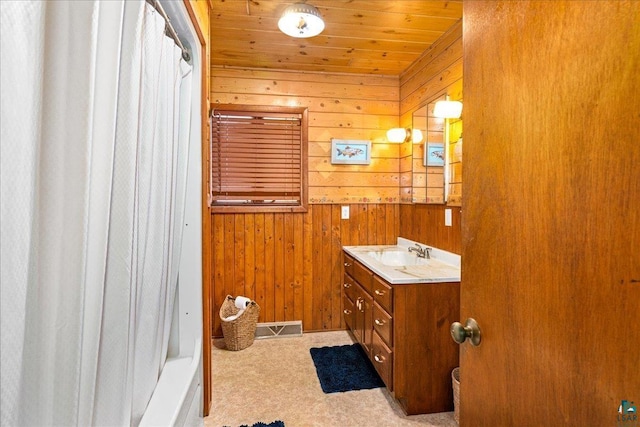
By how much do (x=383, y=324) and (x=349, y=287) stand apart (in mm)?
849

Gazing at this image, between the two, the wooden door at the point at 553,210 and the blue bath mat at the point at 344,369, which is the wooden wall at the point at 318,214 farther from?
the wooden door at the point at 553,210

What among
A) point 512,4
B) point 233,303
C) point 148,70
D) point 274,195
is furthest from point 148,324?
point 274,195

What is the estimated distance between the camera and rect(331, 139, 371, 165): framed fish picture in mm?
3094

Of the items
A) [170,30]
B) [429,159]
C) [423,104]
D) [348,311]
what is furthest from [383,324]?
[170,30]

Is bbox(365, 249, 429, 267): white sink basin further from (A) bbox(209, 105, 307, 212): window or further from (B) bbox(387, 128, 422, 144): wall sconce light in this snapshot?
(B) bbox(387, 128, 422, 144): wall sconce light

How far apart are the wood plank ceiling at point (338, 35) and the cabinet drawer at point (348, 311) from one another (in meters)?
2.15

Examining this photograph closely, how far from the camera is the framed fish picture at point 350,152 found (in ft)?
10.2

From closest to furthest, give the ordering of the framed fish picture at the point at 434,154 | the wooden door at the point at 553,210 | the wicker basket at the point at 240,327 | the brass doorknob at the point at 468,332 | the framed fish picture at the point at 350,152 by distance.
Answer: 1. the wooden door at the point at 553,210
2. the brass doorknob at the point at 468,332
3. the framed fish picture at the point at 434,154
4. the wicker basket at the point at 240,327
5. the framed fish picture at the point at 350,152

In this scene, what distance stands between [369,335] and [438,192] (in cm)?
120

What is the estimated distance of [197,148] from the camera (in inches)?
65.2

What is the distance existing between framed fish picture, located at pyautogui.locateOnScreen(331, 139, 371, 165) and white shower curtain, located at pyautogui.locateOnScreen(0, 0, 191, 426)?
2.19 m

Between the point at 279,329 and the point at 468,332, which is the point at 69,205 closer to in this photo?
the point at 468,332

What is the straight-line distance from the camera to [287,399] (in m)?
2.07

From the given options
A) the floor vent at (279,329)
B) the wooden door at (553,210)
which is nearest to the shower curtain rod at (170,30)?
the wooden door at (553,210)
